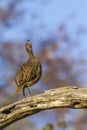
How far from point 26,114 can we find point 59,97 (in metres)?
0.42

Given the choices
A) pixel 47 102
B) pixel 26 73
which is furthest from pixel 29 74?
pixel 47 102

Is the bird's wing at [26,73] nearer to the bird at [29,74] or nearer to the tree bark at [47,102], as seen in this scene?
the bird at [29,74]

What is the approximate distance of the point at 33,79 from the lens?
7.68m

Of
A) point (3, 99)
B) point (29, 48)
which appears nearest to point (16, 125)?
point (3, 99)

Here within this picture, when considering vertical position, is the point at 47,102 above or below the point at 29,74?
below

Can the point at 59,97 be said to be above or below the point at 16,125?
below

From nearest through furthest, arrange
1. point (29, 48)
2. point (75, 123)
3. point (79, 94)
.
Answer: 1. point (79, 94)
2. point (29, 48)
3. point (75, 123)

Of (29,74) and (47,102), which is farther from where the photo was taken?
(29,74)

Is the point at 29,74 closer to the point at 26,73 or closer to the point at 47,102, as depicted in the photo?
the point at 26,73

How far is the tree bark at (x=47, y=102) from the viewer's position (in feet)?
24.1

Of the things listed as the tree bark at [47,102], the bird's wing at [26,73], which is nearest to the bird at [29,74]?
the bird's wing at [26,73]

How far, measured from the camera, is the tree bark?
7.36 meters

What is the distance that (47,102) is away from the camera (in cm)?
746

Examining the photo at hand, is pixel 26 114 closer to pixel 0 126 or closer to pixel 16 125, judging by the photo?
pixel 0 126
